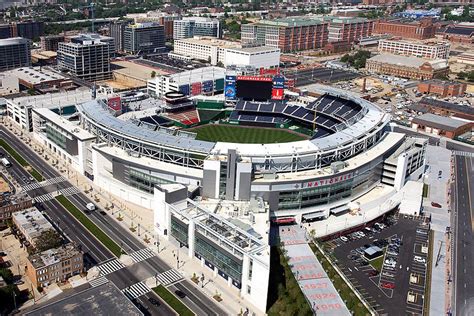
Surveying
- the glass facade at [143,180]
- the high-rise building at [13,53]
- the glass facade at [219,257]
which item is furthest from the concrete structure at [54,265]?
the high-rise building at [13,53]

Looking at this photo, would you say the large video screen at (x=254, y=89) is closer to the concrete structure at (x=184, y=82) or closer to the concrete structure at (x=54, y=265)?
the concrete structure at (x=184, y=82)

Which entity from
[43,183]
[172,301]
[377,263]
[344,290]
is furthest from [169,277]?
[43,183]

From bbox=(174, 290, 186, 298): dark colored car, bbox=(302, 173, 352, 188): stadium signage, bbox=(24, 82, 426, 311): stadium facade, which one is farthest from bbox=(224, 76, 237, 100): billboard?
bbox=(174, 290, 186, 298): dark colored car

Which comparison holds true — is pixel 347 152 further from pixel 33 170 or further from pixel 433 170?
pixel 33 170

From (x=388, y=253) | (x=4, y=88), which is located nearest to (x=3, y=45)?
(x=4, y=88)

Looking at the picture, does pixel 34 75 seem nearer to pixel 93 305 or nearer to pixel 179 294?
pixel 179 294
